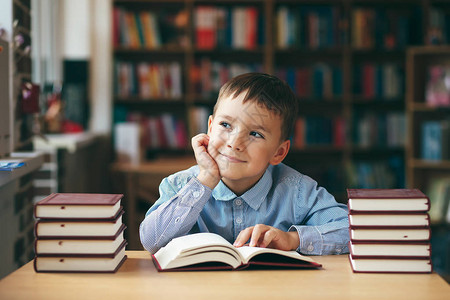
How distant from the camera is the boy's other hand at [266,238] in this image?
1.24 m

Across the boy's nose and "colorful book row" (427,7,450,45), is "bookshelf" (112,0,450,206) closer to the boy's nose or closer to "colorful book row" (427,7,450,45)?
"colorful book row" (427,7,450,45)

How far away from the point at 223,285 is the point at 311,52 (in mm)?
3693

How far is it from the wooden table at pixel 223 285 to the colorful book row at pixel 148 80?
326cm

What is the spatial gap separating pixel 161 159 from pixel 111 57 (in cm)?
91

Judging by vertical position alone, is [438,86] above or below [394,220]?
above

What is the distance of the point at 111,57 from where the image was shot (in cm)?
435

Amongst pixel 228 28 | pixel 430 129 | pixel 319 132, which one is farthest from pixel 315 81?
pixel 430 129

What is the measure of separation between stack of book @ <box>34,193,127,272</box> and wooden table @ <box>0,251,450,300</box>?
0.03 m

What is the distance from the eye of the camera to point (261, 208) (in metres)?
1.46

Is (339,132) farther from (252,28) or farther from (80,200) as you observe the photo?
(80,200)

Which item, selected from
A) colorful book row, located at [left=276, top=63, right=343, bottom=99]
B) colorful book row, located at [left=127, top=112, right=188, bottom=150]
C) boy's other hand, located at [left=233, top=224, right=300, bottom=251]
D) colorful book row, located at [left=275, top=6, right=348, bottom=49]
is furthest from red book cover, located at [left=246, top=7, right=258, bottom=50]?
boy's other hand, located at [left=233, top=224, right=300, bottom=251]

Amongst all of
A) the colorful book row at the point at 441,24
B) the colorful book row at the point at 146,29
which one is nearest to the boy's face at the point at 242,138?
the colorful book row at the point at 146,29

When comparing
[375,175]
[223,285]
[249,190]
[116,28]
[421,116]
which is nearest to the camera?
[223,285]

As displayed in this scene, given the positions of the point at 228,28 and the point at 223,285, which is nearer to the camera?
the point at 223,285
